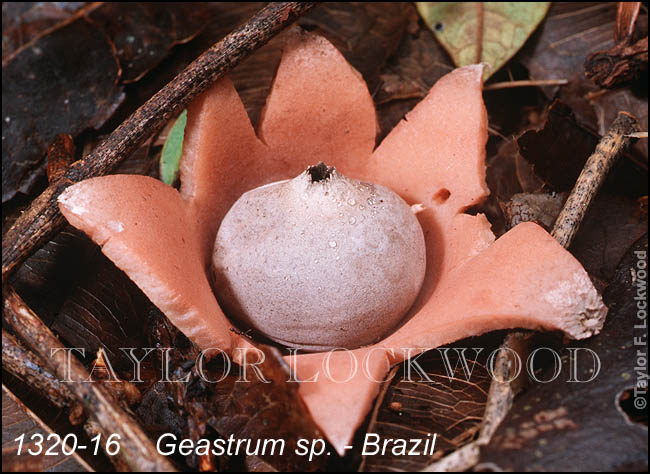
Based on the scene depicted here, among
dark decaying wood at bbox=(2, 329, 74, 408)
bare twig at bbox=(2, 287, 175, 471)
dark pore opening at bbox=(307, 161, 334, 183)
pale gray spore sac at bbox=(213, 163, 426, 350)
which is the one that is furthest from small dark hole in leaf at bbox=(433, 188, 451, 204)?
dark decaying wood at bbox=(2, 329, 74, 408)

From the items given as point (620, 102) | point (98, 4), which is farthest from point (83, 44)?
point (620, 102)

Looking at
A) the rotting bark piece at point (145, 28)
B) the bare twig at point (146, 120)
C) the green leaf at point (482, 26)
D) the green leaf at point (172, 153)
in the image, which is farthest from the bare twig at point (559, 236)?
the rotting bark piece at point (145, 28)

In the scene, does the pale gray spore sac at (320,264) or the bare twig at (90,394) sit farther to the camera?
the pale gray spore sac at (320,264)

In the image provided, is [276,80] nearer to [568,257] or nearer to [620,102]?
[568,257]

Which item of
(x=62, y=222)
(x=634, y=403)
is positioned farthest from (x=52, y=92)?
(x=634, y=403)

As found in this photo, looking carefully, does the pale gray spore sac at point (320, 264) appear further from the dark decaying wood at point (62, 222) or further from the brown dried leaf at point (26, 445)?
the brown dried leaf at point (26, 445)

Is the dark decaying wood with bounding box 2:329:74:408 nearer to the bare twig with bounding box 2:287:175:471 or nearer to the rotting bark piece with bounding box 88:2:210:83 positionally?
the bare twig with bounding box 2:287:175:471

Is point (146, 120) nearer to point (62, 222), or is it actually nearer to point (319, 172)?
point (62, 222)
